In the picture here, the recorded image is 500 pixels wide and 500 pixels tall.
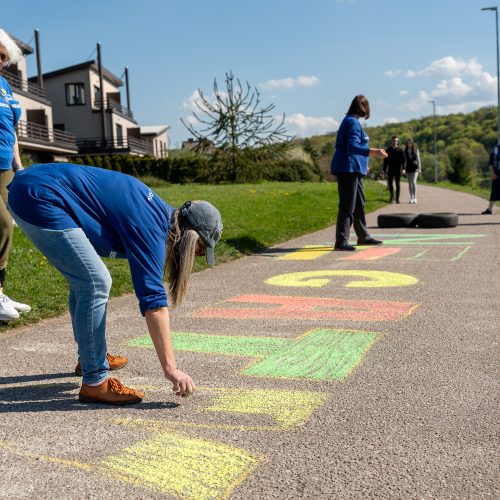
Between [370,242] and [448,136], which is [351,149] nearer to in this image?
[370,242]

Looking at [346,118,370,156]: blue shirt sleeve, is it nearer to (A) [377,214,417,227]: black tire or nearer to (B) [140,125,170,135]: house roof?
(A) [377,214,417,227]: black tire

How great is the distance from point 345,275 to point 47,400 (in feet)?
15.9

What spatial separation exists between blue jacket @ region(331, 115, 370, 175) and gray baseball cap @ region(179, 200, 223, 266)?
6719mm

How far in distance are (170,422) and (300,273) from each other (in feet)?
16.5

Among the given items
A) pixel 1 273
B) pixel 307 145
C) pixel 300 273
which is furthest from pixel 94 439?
pixel 307 145

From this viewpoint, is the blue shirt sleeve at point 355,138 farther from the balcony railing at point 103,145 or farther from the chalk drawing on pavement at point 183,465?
the balcony railing at point 103,145

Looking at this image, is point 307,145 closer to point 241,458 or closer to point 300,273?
point 300,273

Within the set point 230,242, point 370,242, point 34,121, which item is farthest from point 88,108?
point 370,242

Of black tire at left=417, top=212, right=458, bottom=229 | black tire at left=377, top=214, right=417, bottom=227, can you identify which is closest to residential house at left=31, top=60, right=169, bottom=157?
black tire at left=377, top=214, right=417, bottom=227

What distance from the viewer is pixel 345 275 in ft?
25.9

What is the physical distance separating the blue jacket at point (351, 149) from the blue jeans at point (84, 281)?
22.3ft

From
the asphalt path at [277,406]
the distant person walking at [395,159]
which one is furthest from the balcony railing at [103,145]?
the asphalt path at [277,406]

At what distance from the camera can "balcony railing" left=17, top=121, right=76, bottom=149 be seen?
43.9 metres

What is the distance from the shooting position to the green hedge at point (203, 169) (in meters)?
43.2
